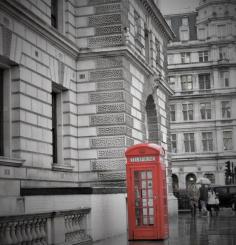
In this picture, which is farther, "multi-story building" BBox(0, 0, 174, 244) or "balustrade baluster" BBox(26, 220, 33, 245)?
"multi-story building" BBox(0, 0, 174, 244)

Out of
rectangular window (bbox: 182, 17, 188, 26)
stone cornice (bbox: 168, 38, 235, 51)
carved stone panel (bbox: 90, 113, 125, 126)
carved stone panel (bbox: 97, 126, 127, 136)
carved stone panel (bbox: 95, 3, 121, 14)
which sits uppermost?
rectangular window (bbox: 182, 17, 188, 26)

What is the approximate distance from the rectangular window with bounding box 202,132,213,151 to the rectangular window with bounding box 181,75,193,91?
238 inches

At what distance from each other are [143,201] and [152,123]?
12.9m

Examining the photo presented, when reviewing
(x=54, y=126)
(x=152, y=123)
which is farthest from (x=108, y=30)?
(x=152, y=123)

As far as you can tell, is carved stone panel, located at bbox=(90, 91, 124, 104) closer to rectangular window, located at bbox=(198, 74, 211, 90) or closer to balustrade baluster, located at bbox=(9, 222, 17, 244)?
balustrade baluster, located at bbox=(9, 222, 17, 244)

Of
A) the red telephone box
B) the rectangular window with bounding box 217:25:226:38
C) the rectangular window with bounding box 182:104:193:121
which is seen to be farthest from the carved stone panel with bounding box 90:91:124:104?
the rectangular window with bounding box 217:25:226:38

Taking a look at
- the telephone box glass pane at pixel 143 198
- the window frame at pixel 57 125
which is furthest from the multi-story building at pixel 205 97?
the telephone box glass pane at pixel 143 198

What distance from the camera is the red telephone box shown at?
15.9 meters

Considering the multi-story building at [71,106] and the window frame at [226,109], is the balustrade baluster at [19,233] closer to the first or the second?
the multi-story building at [71,106]

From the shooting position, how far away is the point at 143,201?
52.8 ft

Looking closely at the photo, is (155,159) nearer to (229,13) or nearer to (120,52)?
(120,52)

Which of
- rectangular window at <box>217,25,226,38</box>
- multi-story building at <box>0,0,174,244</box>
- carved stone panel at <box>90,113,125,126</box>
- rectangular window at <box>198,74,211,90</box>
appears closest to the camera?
multi-story building at <box>0,0,174,244</box>

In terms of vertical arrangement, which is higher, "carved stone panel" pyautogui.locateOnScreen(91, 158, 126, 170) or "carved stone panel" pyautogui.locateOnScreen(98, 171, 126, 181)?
"carved stone panel" pyautogui.locateOnScreen(91, 158, 126, 170)

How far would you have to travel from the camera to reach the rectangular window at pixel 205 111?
66.5 m
